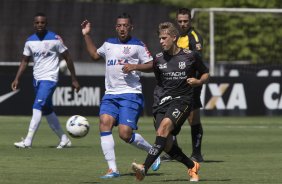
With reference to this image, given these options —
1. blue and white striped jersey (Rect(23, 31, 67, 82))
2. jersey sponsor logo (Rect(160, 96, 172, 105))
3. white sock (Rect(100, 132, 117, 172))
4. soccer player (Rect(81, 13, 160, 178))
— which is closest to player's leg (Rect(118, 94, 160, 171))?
soccer player (Rect(81, 13, 160, 178))

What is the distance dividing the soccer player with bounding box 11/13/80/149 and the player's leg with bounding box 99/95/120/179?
452cm

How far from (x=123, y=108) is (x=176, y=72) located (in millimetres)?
1123

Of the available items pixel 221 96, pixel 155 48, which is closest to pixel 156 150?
pixel 221 96

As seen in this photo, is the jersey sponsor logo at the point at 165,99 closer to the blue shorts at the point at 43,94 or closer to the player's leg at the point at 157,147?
the player's leg at the point at 157,147

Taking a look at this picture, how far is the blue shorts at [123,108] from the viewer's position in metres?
13.4

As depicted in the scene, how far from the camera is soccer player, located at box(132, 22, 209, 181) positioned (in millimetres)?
12461

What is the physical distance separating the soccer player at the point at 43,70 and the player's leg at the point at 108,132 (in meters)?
4.52

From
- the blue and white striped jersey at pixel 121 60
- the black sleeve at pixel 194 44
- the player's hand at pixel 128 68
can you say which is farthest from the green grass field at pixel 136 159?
Result: the black sleeve at pixel 194 44

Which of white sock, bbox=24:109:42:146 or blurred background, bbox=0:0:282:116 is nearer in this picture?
white sock, bbox=24:109:42:146

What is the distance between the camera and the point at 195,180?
12.5 metres

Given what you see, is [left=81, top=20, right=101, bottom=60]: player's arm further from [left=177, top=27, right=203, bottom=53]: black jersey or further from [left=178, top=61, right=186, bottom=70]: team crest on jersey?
[left=177, top=27, right=203, bottom=53]: black jersey

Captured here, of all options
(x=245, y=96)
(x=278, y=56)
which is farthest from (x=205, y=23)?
(x=245, y=96)

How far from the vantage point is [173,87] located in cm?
1270

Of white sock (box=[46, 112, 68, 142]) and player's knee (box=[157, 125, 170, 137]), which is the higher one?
player's knee (box=[157, 125, 170, 137])
